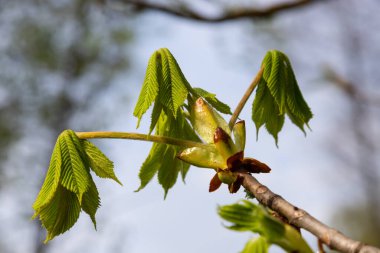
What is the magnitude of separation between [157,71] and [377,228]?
1138 cm

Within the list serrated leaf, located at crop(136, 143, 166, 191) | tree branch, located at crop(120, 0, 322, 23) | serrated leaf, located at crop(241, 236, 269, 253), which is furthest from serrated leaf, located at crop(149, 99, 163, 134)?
tree branch, located at crop(120, 0, 322, 23)

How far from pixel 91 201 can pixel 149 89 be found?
0.20 metres

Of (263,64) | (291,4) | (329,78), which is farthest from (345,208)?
(263,64)

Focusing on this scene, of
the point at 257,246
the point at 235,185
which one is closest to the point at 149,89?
the point at 235,185

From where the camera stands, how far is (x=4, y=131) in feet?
32.9

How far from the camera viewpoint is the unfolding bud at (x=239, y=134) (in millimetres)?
880

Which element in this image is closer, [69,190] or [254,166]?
[254,166]

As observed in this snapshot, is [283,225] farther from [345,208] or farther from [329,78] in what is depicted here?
[345,208]

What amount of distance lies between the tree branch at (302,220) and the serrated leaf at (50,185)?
294mm

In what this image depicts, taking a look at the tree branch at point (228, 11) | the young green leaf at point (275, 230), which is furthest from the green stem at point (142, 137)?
the tree branch at point (228, 11)

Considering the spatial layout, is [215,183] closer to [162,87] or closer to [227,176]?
[227,176]

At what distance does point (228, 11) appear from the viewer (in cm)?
301

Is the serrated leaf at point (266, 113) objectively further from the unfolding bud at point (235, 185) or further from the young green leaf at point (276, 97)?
the unfolding bud at point (235, 185)

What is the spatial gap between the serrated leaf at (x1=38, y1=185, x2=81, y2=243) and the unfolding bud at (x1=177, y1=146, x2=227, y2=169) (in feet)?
0.62
